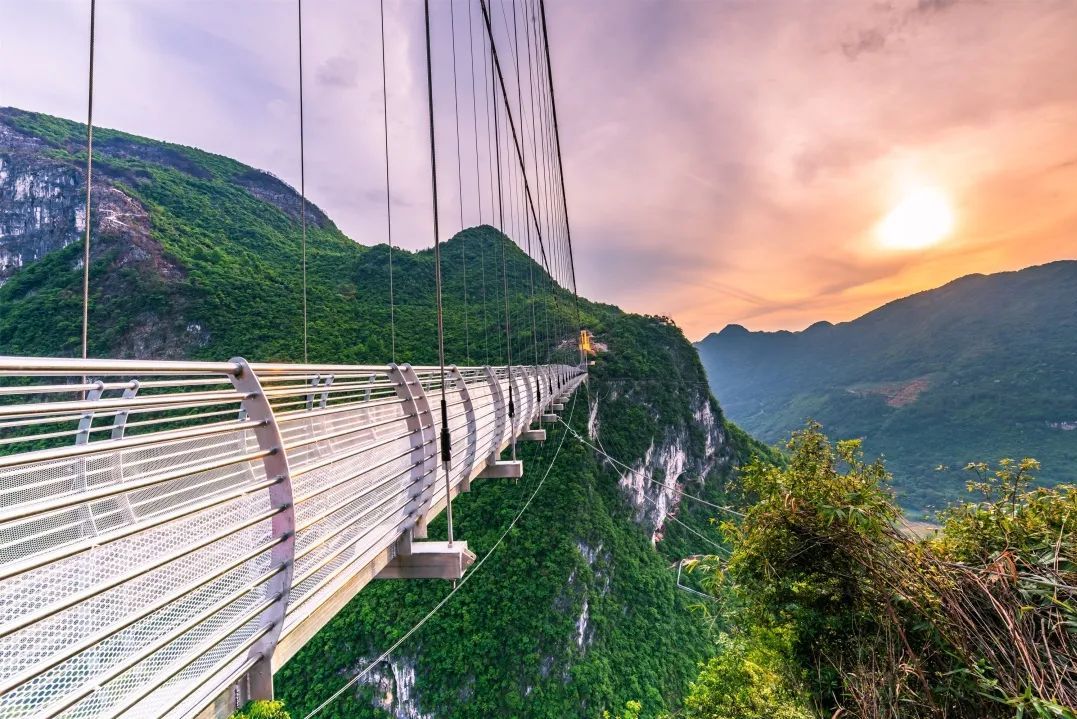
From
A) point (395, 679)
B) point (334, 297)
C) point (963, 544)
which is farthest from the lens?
point (334, 297)

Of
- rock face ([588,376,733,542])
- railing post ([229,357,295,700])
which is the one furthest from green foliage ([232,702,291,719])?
rock face ([588,376,733,542])

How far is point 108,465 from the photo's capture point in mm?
1659

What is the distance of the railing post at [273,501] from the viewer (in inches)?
47.9

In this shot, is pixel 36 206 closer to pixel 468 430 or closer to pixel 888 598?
pixel 468 430

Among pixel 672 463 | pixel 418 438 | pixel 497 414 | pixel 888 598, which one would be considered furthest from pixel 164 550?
pixel 672 463

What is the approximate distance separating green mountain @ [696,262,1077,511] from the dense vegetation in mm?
22974

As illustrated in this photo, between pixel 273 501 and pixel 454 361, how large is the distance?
101ft

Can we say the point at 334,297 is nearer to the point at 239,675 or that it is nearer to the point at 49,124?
the point at 239,675

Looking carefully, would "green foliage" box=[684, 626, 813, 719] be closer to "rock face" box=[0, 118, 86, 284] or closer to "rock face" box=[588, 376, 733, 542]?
"rock face" box=[588, 376, 733, 542]

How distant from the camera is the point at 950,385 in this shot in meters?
69.2

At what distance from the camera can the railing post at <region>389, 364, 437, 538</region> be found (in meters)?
2.17

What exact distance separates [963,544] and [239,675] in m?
4.41

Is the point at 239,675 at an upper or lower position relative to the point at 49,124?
lower

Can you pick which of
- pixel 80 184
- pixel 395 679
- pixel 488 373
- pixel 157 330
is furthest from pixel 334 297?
pixel 488 373
